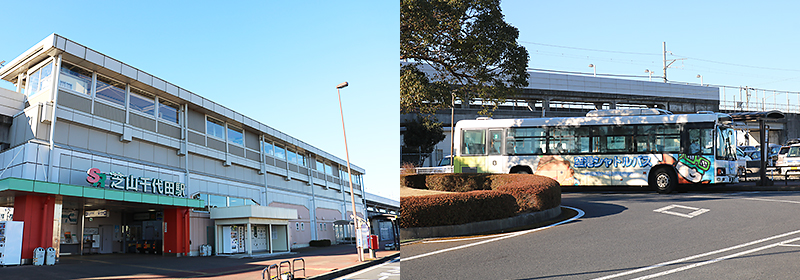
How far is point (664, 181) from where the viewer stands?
580 inches

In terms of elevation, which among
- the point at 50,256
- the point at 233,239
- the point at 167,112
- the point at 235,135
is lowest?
the point at 50,256

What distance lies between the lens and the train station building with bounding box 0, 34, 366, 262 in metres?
4.65

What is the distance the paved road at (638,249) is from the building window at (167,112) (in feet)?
10.7

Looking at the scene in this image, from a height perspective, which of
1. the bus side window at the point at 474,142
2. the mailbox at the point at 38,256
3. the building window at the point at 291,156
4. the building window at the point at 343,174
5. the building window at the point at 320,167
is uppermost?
the bus side window at the point at 474,142

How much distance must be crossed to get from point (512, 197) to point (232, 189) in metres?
5.78

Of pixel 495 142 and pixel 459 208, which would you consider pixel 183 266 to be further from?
pixel 495 142

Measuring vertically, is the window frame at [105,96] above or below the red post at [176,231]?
above

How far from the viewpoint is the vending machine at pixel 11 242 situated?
4457mm

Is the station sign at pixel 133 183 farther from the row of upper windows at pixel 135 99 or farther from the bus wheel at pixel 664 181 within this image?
the bus wheel at pixel 664 181

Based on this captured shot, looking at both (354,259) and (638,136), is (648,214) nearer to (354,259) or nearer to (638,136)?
(638,136)

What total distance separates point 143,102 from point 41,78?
1048mm

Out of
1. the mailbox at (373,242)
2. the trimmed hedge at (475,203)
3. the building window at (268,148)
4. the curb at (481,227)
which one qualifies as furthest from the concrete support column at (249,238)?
the curb at (481,227)

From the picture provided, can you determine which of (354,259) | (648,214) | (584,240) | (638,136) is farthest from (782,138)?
(354,259)

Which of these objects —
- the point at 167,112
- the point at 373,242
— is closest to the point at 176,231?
the point at 167,112
